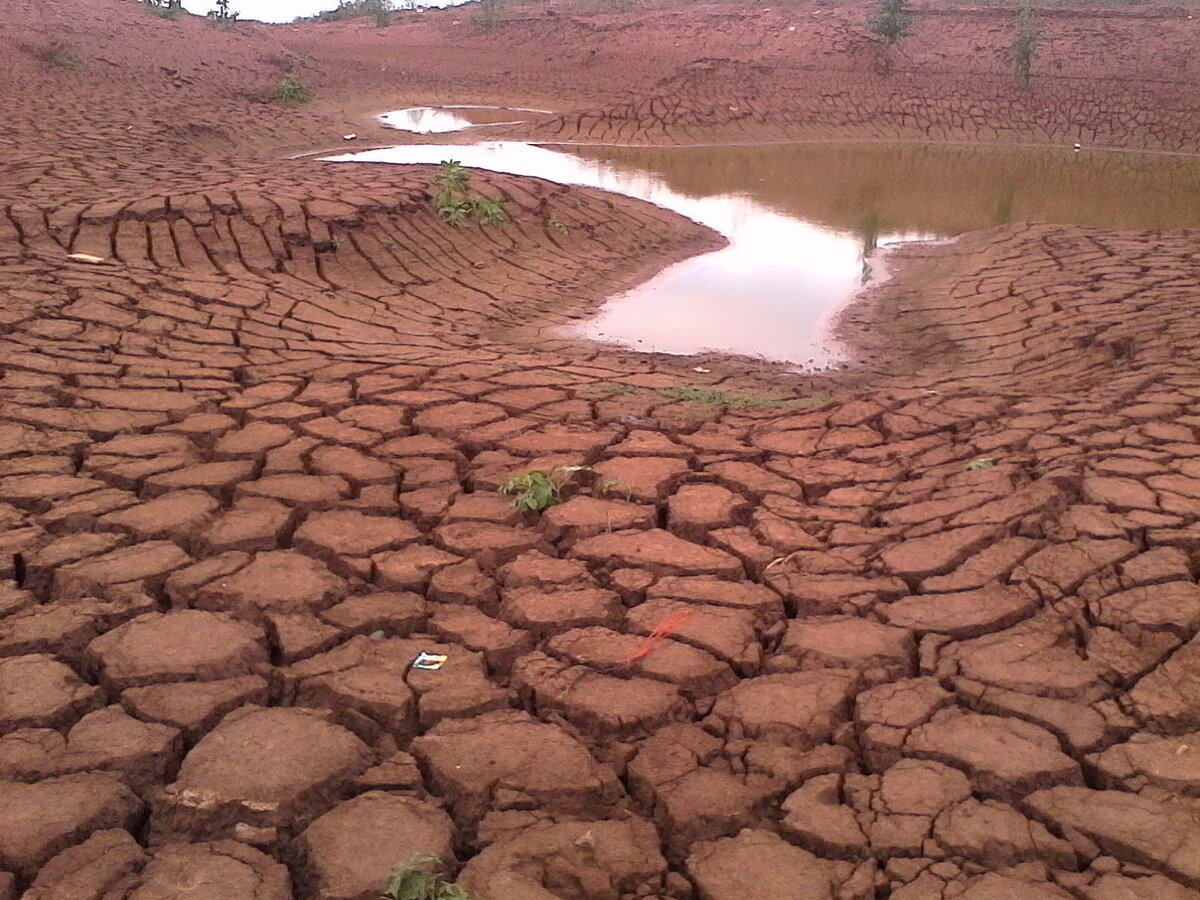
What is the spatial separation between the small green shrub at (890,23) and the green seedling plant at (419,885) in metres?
20.7

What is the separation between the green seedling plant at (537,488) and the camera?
3.11 m

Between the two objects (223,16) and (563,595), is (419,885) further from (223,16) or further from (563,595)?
(223,16)

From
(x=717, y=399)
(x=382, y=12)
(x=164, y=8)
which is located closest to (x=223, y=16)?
(x=164, y=8)

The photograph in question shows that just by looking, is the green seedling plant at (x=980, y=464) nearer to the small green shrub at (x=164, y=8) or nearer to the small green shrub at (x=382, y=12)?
the small green shrub at (x=164, y=8)

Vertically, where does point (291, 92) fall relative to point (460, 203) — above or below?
above

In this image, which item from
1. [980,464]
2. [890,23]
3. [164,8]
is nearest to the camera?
[980,464]

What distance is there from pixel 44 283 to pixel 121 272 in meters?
0.48

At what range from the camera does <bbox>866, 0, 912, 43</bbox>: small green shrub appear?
19031 millimetres

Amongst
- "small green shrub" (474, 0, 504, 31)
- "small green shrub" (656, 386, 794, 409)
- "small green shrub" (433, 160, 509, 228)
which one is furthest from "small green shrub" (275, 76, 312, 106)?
"small green shrub" (656, 386, 794, 409)

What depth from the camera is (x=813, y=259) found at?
8.38 metres

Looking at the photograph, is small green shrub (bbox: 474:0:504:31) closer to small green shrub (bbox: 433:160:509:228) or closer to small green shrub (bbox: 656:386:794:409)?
small green shrub (bbox: 433:160:509:228)

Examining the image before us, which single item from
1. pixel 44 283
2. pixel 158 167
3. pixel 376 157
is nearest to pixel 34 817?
pixel 44 283

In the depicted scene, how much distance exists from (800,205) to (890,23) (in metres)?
11.0

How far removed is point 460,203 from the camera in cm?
759
